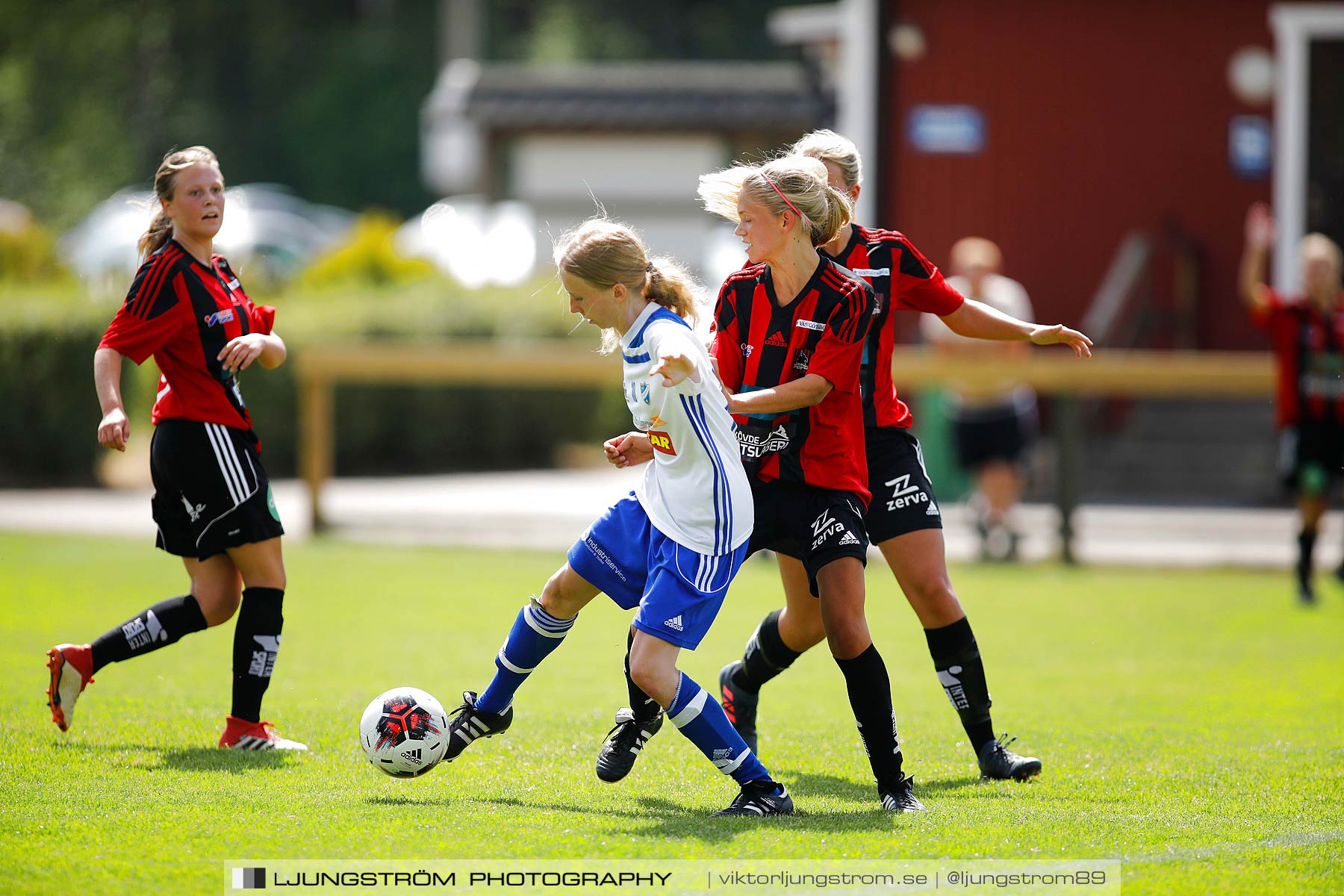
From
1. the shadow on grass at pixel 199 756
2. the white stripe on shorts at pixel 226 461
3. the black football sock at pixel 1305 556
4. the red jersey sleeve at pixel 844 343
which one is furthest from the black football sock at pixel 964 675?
the black football sock at pixel 1305 556

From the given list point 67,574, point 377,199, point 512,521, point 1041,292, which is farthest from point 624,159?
point 377,199

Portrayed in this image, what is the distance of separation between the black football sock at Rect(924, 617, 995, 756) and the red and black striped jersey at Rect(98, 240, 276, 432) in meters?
2.57

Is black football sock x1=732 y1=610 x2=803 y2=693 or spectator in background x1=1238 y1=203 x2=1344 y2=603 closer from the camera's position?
black football sock x1=732 y1=610 x2=803 y2=693

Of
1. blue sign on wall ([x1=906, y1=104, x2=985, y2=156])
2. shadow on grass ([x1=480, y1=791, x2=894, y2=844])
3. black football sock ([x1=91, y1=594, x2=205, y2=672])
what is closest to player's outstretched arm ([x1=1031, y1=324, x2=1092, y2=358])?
shadow on grass ([x1=480, y1=791, x2=894, y2=844])

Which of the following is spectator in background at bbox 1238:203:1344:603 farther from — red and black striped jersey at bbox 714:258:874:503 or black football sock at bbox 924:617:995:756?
red and black striped jersey at bbox 714:258:874:503

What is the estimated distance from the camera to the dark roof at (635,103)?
1196 inches

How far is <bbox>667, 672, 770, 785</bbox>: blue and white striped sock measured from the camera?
15.3ft

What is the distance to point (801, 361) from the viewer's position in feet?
15.9

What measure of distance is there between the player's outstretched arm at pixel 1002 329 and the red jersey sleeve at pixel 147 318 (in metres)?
2.67

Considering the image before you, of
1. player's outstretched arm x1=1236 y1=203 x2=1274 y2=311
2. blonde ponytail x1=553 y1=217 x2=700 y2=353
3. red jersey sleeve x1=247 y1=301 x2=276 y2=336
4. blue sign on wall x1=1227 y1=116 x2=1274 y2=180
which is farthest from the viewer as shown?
blue sign on wall x1=1227 y1=116 x2=1274 y2=180

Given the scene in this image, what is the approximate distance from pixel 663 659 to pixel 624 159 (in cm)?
2720

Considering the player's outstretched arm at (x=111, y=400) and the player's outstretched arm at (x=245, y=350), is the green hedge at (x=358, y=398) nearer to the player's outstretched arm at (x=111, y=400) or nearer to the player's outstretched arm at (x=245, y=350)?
the player's outstretched arm at (x=111, y=400)

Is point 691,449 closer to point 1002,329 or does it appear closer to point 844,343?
point 844,343

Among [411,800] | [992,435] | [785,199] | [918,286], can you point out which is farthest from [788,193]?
[992,435]
